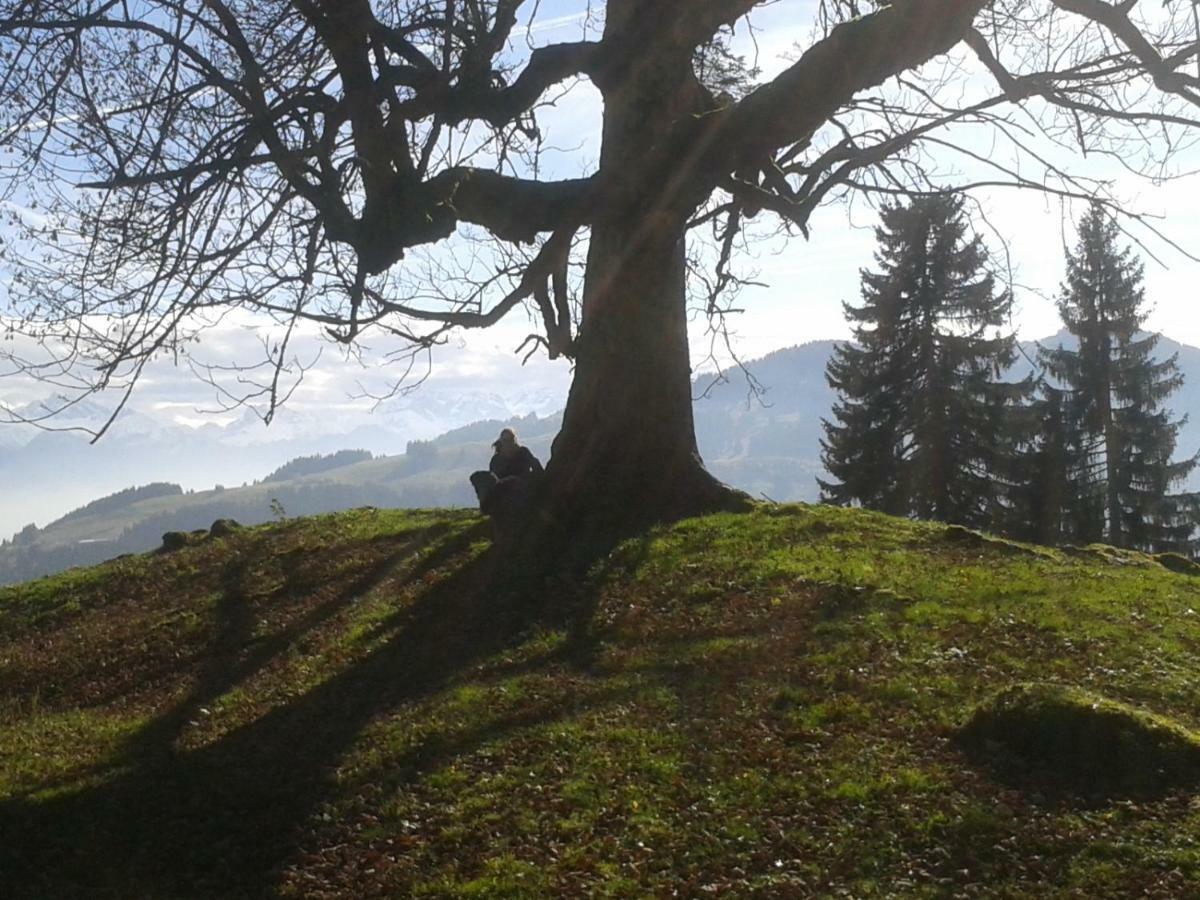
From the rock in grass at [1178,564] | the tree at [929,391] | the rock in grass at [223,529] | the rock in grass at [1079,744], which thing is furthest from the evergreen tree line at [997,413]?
the rock in grass at [1079,744]

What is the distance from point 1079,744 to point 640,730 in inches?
99.8

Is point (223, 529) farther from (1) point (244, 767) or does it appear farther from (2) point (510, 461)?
(1) point (244, 767)

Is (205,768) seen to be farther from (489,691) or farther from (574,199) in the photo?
(574,199)

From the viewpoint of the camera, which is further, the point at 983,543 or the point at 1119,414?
the point at 1119,414

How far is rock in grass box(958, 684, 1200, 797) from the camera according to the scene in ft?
17.5

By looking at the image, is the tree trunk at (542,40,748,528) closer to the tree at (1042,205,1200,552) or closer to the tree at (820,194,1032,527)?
the tree at (820,194,1032,527)

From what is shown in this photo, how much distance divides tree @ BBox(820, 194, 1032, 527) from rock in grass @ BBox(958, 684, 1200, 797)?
21.8 m

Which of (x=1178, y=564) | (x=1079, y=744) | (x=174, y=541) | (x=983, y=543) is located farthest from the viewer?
(x=174, y=541)

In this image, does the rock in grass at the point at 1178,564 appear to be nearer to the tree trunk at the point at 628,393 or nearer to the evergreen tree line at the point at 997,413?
the tree trunk at the point at 628,393

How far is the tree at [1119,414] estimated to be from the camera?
29375mm

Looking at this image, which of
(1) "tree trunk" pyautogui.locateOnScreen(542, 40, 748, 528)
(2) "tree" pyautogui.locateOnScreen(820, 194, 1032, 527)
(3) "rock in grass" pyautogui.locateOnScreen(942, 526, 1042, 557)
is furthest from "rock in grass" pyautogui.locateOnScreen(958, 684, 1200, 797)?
(2) "tree" pyautogui.locateOnScreen(820, 194, 1032, 527)

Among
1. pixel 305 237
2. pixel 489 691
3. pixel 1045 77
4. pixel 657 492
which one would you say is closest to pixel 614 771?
pixel 489 691

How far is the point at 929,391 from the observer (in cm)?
2797

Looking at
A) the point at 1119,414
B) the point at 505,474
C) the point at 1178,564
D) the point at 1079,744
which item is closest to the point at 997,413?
the point at 1119,414
